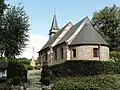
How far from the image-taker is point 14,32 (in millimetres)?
32281

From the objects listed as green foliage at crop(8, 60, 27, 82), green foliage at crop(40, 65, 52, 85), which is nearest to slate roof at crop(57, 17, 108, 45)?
green foliage at crop(40, 65, 52, 85)

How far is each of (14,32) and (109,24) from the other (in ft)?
140

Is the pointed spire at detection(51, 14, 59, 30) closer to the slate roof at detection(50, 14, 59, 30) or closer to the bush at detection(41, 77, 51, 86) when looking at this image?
the slate roof at detection(50, 14, 59, 30)

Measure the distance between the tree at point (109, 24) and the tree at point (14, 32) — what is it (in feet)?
121

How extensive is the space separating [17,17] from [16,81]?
832 centimetres

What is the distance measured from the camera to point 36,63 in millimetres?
65562

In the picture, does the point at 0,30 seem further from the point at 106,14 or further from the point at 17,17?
the point at 106,14

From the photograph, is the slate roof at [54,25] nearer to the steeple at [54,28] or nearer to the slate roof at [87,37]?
the steeple at [54,28]

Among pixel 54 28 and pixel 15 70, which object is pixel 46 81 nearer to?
pixel 15 70

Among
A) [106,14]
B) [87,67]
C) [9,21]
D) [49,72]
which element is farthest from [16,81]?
[106,14]

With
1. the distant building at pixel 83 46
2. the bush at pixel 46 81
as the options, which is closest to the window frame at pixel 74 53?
the distant building at pixel 83 46

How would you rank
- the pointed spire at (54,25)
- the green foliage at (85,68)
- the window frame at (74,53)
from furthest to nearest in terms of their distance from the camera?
the pointed spire at (54,25) → the window frame at (74,53) → the green foliage at (85,68)

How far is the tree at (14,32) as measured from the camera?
31292 mm

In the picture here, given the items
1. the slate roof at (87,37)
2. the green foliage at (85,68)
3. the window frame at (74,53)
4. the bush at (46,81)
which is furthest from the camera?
the window frame at (74,53)
